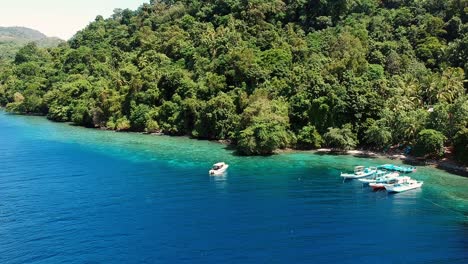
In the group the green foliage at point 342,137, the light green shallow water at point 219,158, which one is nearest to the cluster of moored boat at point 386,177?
the light green shallow water at point 219,158

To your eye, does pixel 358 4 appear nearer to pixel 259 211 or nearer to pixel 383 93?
pixel 383 93

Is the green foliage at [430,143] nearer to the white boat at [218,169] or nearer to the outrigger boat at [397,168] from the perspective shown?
the outrigger boat at [397,168]

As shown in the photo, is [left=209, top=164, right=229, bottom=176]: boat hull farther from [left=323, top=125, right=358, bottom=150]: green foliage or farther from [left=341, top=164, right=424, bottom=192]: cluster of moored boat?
[left=323, top=125, right=358, bottom=150]: green foliage

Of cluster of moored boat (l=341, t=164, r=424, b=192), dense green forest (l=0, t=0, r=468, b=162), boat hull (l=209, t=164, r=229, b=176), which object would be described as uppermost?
dense green forest (l=0, t=0, r=468, b=162)

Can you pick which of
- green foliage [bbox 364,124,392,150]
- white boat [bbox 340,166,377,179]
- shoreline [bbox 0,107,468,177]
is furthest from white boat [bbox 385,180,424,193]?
green foliage [bbox 364,124,392,150]

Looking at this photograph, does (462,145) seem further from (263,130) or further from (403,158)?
(263,130)
